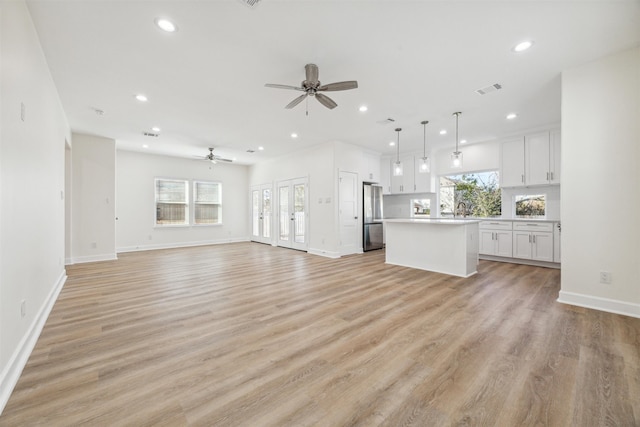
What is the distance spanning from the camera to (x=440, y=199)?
760 centimetres

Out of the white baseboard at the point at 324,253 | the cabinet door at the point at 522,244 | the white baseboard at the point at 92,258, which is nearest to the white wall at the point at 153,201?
the white baseboard at the point at 92,258

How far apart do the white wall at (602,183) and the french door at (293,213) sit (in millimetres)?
5419

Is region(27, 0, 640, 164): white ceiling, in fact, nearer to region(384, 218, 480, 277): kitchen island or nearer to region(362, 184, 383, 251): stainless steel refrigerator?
region(384, 218, 480, 277): kitchen island

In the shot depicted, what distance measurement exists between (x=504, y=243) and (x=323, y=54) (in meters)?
5.61

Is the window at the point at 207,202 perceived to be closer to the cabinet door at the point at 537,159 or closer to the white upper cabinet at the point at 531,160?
the white upper cabinet at the point at 531,160

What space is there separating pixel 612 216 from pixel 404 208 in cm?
540

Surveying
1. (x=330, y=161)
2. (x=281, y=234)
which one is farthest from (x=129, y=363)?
(x=281, y=234)

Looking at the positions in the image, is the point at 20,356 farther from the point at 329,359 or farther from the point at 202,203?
the point at 202,203

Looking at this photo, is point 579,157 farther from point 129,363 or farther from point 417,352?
point 129,363

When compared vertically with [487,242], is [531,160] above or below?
above

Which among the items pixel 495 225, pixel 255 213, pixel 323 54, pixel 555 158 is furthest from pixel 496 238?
pixel 255 213

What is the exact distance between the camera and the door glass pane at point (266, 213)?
29.4 ft

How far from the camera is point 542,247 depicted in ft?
17.6

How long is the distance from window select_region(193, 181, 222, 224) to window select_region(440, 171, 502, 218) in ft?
24.2
